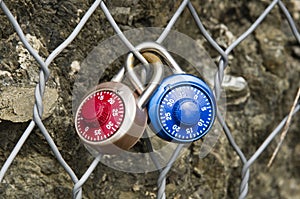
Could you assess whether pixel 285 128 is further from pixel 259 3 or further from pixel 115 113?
pixel 115 113

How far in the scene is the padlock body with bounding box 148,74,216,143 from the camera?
0.76 m

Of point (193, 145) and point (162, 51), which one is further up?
point (162, 51)

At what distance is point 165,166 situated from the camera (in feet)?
2.84

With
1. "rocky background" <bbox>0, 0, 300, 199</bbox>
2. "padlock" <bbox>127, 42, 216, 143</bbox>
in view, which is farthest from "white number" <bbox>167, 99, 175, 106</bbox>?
"rocky background" <bbox>0, 0, 300, 199</bbox>

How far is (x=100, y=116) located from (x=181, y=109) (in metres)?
0.10

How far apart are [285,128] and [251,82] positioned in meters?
0.10

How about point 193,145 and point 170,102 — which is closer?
point 170,102

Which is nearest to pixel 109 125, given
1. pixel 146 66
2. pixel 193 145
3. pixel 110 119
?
pixel 110 119

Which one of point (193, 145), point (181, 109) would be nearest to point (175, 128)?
point (181, 109)

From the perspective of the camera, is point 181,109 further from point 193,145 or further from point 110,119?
point 193,145

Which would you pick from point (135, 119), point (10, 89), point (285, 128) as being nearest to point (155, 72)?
point (135, 119)

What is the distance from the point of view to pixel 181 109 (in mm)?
760

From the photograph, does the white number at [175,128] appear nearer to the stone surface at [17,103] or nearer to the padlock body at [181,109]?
the padlock body at [181,109]

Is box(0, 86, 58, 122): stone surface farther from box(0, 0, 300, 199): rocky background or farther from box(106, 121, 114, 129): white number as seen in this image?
box(106, 121, 114, 129): white number
